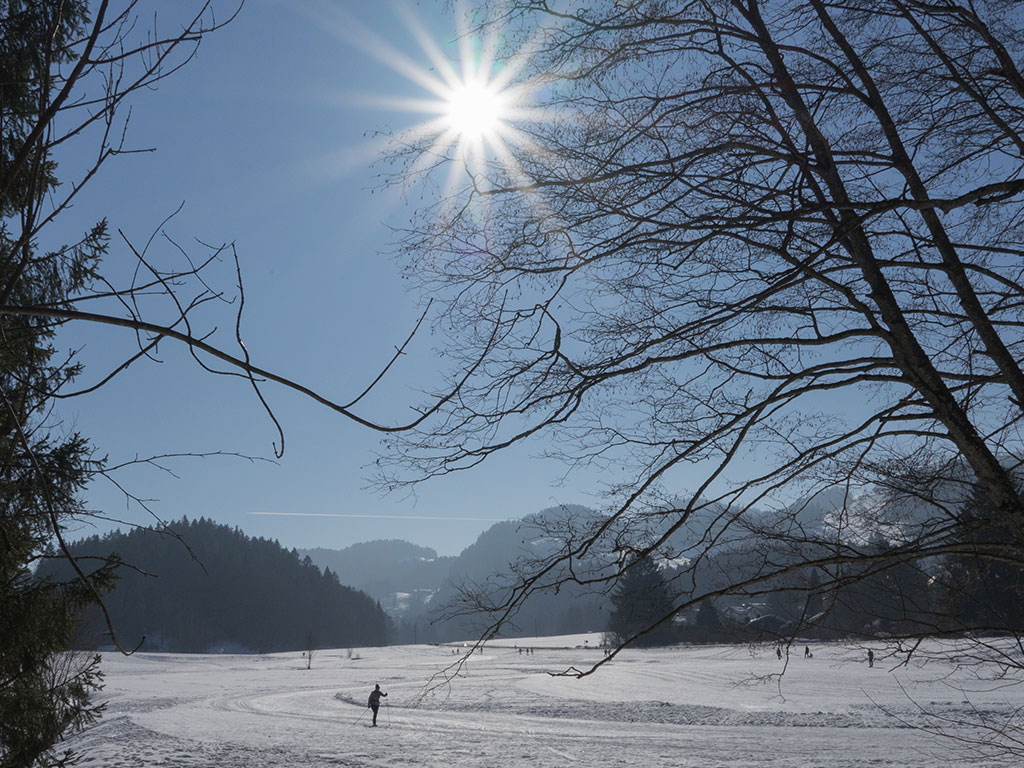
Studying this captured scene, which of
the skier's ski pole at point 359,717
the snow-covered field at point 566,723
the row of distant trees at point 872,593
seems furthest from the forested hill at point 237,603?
the row of distant trees at point 872,593

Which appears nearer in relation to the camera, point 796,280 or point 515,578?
point 796,280

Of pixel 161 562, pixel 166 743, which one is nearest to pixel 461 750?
pixel 166 743

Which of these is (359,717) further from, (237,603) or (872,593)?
(237,603)

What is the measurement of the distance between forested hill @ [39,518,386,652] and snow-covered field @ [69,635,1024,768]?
8467 centimetres

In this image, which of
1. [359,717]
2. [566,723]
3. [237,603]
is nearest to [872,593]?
[566,723]

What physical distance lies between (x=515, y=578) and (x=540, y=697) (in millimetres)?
27419

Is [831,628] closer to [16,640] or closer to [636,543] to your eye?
[636,543]

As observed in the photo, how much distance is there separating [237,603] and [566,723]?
109753 mm

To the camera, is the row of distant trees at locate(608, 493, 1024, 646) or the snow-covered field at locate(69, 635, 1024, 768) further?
the snow-covered field at locate(69, 635, 1024, 768)

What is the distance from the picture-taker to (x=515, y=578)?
3072 millimetres

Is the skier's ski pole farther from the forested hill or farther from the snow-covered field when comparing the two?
the forested hill

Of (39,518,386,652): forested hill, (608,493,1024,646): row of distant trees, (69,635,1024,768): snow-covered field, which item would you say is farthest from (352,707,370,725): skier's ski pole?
(39,518,386,652): forested hill

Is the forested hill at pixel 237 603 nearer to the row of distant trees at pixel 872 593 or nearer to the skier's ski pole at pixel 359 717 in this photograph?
the skier's ski pole at pixel 359 717

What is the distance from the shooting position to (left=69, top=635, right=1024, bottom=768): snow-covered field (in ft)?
51.8
